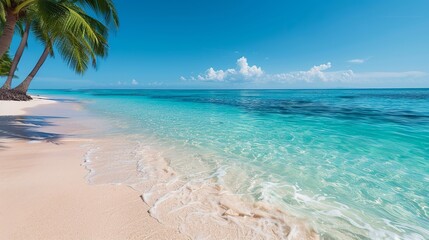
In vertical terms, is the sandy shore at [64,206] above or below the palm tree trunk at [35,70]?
below

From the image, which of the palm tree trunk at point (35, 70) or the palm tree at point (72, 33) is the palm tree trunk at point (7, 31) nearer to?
the palm tree at point (72, 33)

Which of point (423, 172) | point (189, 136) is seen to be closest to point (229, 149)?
point (189, 136)

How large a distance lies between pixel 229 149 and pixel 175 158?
70.7 inches

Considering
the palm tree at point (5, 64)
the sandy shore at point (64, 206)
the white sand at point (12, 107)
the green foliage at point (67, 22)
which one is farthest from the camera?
the palm tree at point (5, 64)

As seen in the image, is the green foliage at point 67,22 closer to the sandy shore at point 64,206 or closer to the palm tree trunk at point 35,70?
the sandy shore at point 64,206

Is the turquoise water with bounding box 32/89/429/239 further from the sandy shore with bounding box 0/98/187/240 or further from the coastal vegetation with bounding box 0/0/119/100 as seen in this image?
the coastal vegetation with bounding box 0/0/119/100

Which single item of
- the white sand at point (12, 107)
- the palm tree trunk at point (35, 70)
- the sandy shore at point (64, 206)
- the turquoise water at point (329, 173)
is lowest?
the turquoise water at point (329, 173)

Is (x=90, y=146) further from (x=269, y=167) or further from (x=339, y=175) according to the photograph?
(x=339, y=175)

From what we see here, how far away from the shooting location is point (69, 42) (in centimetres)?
923

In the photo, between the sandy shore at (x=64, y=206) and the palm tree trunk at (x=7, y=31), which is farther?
the palm tree trunk at (x=7, y=31)

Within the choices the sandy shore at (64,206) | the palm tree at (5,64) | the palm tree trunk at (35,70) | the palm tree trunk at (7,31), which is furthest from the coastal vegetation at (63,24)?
the palm tree at (5,64)

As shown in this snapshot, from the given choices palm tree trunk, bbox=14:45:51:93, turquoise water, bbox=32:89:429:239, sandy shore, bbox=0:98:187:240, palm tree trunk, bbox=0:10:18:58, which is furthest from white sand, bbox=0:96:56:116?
sandy shore, bbox=0:98:187:240

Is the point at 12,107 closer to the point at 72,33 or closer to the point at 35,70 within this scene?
the point at 35,70

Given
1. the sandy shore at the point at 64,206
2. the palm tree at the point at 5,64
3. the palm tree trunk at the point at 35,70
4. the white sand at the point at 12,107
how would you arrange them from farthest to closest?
the palm tree at the point at 5,64 < the palm tree trunk at the point at 35,70 < the white sand at the point at 12,107 < the sandy shore at the point at 64,206
